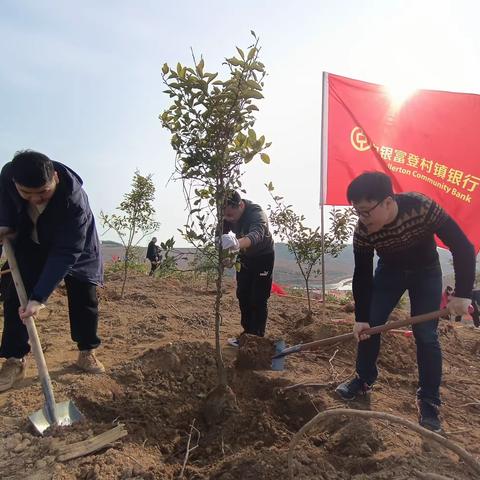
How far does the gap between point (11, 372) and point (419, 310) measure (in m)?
2.94

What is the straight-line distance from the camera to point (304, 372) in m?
3.56

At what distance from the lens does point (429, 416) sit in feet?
8.84

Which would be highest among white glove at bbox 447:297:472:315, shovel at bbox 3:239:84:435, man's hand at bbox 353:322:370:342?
white glove at bbox 447:297:472:315

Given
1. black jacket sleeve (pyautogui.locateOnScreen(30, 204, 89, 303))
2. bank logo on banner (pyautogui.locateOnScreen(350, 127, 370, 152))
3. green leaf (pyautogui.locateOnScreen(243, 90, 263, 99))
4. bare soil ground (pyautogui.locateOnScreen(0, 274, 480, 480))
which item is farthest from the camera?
bank logo on banner (pyautogui.locateOnScreen(350, 127, 370, 152))

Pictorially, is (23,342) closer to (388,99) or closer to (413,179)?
(413,179)

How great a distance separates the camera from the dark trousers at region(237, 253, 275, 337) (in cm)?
411

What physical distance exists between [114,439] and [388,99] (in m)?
6.06

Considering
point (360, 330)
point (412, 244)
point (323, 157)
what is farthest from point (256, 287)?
point (323, 157)

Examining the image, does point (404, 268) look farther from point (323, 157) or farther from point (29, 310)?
point (323, 157)

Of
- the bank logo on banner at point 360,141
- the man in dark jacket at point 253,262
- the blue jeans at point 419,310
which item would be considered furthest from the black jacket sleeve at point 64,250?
the bank logo on banner at point 360,141

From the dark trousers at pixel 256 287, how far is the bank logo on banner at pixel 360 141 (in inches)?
119

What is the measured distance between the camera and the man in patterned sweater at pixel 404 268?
2514 millimetres

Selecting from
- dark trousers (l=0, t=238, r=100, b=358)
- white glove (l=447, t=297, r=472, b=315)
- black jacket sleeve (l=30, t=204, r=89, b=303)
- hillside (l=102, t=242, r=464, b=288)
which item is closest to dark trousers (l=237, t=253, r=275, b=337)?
dark trousers (l=0, t=238, r=100, b=358)

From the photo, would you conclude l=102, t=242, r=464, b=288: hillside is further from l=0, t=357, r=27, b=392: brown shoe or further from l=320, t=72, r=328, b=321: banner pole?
l=0, t=357, r=27, b=392: brown shoe
